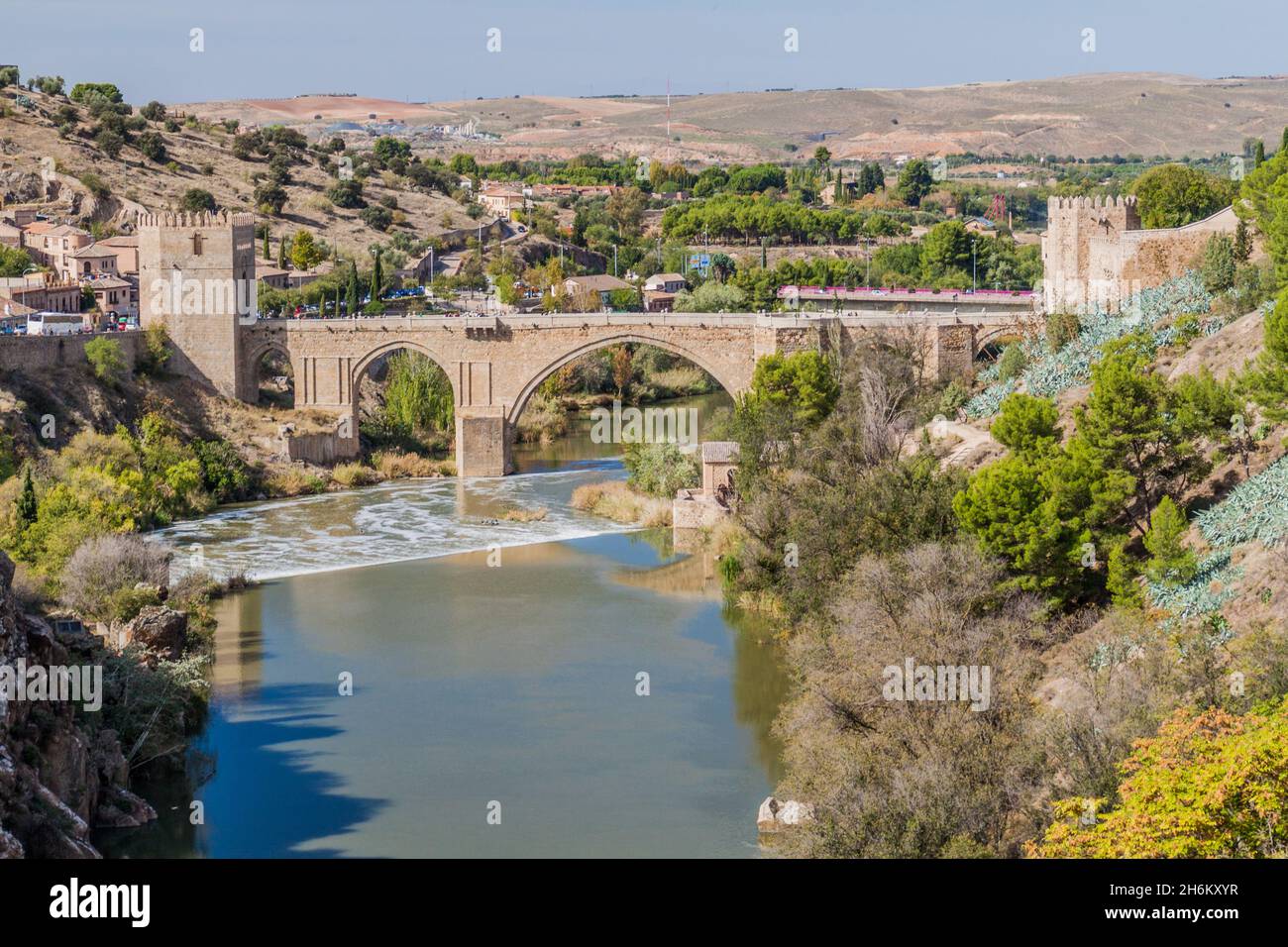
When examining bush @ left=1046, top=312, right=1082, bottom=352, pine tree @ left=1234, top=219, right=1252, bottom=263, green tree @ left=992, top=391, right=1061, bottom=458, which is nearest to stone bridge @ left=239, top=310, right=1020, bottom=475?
bush @ left=1046, top=312, right=1082, bottom=352

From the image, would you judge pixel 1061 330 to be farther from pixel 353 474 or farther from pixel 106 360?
pixel 106 360

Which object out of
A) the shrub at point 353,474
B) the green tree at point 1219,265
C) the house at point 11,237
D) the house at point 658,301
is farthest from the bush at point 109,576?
the house at point 658,301

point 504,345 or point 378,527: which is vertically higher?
point 504,345

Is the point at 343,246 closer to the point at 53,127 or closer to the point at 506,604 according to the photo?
the point at 53,127

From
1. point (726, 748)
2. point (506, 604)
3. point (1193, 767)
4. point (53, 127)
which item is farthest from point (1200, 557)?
point (53, 127)

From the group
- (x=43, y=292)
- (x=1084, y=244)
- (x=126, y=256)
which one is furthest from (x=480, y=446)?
(x=126, y=256)
